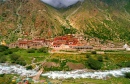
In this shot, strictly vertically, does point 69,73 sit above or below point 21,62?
below

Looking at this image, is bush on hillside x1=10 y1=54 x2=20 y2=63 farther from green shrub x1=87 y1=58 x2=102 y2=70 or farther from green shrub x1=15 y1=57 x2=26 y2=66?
green shrub x1=87 y1=58 x2=102 y2=70

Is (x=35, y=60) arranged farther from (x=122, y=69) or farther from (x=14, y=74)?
(x=122, y=69)

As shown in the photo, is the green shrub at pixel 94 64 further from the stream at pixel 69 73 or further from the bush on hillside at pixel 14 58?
the bush on hillside at pixel 14 58

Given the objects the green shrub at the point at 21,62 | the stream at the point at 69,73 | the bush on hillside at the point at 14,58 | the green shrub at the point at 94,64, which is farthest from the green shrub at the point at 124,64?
the bush on hillside at the point at 14,58

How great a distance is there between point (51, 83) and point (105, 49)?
67930 millimetres

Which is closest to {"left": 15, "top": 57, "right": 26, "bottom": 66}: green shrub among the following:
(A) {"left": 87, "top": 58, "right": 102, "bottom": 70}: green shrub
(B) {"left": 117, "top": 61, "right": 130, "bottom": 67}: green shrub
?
(A) {"left": 87, "top": 58, "right": 102, "bottom": 70}: green shrub

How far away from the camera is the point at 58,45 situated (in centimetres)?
14338

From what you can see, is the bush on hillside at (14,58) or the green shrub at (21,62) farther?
the bush on hillside at (14,58)

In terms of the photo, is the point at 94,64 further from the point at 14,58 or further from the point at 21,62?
the point at 14,58

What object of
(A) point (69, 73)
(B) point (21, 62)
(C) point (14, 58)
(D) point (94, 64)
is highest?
(C) point (14, 58)

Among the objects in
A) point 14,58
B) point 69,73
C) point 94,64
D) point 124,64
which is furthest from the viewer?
point 14,58

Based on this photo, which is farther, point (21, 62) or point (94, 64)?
point (21, 62)

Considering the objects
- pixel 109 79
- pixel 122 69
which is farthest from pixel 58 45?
pixel 109 79

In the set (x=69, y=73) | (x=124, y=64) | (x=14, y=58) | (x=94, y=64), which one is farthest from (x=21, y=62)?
(x=124, y=64)
